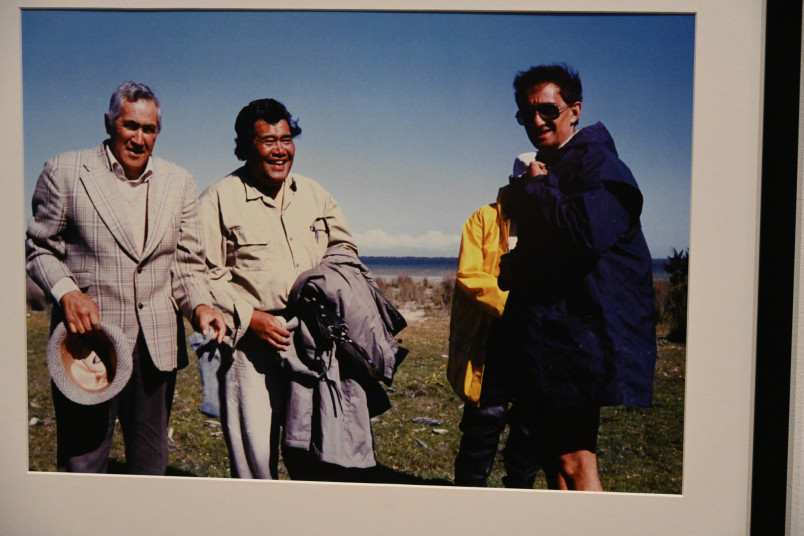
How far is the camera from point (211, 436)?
10.2 ft

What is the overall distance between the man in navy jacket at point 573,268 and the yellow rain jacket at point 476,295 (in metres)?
0.07

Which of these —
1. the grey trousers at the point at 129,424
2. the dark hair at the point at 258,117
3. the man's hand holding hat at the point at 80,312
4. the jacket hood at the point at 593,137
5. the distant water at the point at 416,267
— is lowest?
the grey trousers at the point at 129,424

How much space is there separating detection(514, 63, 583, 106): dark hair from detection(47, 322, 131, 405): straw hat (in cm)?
261

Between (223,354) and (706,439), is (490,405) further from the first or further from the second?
(223,354)

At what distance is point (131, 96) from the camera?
3.02 m

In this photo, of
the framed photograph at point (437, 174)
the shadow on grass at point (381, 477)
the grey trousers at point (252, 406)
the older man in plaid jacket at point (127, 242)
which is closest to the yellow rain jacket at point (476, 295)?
the framed photograph at point (437, 174)

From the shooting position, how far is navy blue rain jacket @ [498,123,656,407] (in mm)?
2875

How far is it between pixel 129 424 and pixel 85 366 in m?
0.40

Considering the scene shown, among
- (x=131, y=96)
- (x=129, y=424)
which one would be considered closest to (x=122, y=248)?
(x=131, y=96)

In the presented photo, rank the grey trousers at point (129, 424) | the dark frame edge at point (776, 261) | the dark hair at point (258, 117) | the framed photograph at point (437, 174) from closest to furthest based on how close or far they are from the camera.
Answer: the dark frame edge at point (776, 261) → the framed photograph at point (437, 174) → the dark hair at point (258, 117) → the grey trousers at point (129, 424)

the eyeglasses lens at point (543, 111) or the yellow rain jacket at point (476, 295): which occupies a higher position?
the eyeglasses lens at point (543, 111)

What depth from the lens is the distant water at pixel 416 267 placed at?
2.97 meters

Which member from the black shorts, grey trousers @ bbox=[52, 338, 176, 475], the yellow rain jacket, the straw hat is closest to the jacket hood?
the yellow rain jacket

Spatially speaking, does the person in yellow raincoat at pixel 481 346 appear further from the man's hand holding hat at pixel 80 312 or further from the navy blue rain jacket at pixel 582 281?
the man's hand holding hat at pixel 80 312
